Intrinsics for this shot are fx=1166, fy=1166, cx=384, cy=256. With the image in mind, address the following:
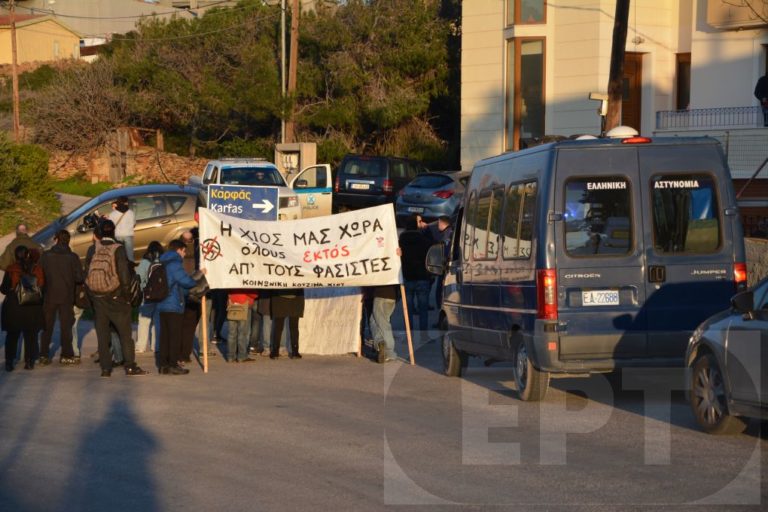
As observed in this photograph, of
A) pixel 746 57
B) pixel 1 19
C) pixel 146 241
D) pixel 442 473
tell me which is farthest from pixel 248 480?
pixel 1 19

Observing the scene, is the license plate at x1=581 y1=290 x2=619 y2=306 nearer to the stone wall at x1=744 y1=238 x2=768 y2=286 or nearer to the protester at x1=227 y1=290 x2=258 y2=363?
the protester at x1=227 y1=290 x2=258 y2=363

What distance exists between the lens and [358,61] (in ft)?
141

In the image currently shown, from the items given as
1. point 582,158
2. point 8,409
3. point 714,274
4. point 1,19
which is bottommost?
point 8,409

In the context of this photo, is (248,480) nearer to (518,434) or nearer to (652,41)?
(518,434)

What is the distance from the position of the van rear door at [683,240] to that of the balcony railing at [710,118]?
19.0 metres

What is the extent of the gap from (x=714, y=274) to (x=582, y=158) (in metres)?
1.70

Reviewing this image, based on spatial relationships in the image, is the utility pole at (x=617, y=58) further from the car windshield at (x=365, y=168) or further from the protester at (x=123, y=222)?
the car windshield at (x=365, y=168)

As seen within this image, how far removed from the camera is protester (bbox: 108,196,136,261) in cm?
2084

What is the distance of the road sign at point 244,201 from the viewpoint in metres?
17.0

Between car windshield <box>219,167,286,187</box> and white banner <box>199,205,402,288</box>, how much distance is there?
510 inches

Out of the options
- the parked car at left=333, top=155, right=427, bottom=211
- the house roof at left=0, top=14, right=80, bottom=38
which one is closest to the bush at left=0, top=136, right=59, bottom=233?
the parked car at left=333, top=155, right=427, bottom=211

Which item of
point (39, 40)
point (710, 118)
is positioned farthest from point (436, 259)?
point (39, 40)

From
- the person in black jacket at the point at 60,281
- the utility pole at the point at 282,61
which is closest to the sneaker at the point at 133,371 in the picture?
the person in black jacket at the point at 60,281

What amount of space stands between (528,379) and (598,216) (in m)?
1.75
